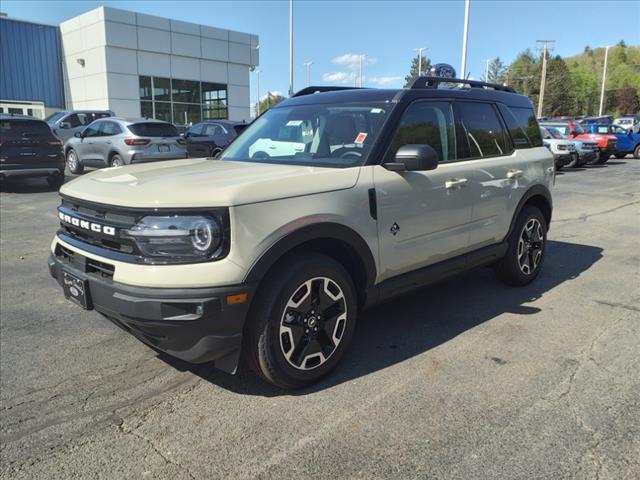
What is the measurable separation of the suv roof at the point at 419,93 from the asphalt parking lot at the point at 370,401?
1820 mm

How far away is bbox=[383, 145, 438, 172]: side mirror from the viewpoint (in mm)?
3465

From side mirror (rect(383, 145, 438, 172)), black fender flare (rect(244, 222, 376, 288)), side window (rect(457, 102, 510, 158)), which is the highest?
side window (rect(457, 102, 510, 158))

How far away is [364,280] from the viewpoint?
11.7 ft

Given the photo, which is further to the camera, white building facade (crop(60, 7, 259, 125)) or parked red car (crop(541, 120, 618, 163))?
white building facade (crop(60, 7, 259, 125))

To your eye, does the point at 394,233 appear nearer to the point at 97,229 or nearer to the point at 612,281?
the point at 97,229

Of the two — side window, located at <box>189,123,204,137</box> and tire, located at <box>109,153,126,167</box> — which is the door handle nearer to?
tire, located at <box>109,153,126,167</box>

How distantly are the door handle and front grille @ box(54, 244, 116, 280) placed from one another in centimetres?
246

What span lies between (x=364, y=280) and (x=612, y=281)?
3.57 meters

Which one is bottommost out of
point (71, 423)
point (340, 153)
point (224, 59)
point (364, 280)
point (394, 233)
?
point (71, 423)

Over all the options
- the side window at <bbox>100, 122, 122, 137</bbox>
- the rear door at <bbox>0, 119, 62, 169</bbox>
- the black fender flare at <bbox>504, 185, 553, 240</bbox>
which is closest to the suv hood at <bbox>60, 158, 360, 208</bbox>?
the black fender flare at <bbox>504, 185, 553, 240</bbox>

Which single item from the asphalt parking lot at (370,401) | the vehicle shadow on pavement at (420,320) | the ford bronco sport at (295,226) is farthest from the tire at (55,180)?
the vehicle shadow on pavement at (420,320)

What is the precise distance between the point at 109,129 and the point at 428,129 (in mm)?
11949

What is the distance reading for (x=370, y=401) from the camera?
10.3ft

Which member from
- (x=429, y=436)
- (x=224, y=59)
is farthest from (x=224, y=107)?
(x=429, y=436)
